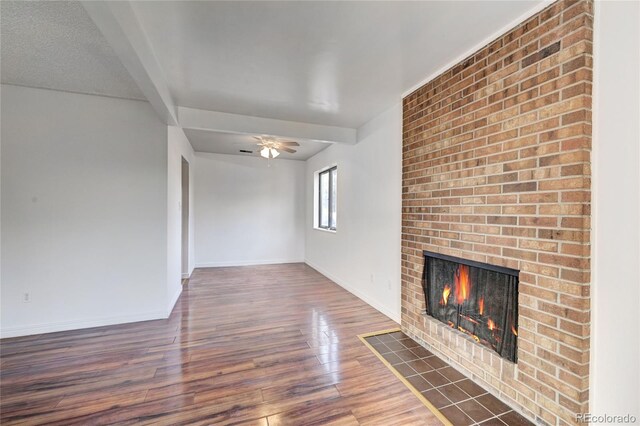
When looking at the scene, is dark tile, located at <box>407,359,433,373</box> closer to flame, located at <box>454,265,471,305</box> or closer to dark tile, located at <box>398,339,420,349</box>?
dark tile, located at <box>398,339,420,349</box>

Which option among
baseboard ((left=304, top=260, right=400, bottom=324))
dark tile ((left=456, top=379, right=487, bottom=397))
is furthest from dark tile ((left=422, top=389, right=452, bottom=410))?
baseboard ((left=304, top=260, right=400, bottom=324))

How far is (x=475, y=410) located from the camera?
1.78 metres

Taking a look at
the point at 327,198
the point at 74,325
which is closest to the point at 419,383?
the point at 74,325

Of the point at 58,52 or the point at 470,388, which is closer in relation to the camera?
the point at 470,388

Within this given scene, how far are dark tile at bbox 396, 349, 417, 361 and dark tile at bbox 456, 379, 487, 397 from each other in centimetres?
44

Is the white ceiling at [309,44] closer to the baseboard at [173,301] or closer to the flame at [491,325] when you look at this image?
the flame at [491,325]

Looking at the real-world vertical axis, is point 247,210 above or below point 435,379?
above

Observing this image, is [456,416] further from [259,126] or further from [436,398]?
[259,126]

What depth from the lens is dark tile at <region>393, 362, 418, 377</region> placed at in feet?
7.13

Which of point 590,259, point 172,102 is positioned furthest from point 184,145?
point 590,259

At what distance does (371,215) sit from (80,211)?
3.59 metres

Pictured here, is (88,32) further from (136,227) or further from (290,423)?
(290,423)

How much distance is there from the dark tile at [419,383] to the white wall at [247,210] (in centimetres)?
483

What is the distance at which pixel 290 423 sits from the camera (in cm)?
167
